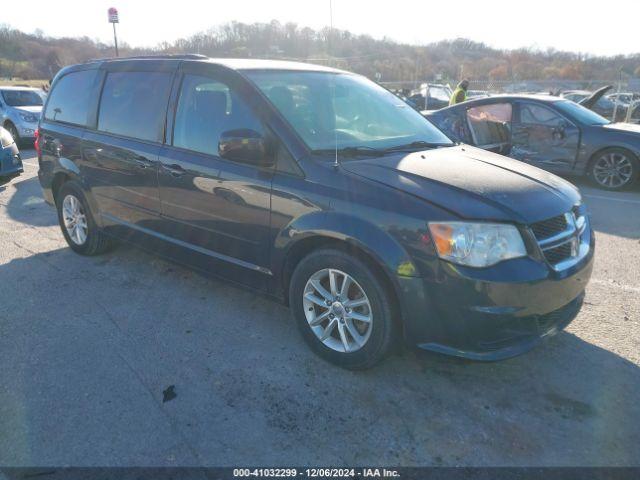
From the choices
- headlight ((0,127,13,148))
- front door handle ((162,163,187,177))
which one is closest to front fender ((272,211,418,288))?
front door handle ((162,163,187,177))

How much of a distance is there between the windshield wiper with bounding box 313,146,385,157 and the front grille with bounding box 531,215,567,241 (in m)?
1.08

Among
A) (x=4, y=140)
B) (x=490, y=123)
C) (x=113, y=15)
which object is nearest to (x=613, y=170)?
(x=490, y=123)

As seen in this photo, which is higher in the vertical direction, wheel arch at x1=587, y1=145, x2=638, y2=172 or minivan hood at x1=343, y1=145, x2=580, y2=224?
minivan hood at x1=343, y1=145, x2=580, y2=224

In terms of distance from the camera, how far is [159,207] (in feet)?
12.8

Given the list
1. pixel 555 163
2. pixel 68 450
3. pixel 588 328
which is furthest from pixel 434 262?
pixel 555 163

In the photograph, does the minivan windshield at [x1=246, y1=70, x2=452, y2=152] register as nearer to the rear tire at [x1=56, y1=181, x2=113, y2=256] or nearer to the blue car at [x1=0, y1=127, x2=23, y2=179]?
the rear tire at [x1=56, y1=181, x2=113, y2=256]

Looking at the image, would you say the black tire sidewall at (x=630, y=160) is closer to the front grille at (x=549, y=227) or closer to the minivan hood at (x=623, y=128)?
the minivan hood at (x=623, y=128)

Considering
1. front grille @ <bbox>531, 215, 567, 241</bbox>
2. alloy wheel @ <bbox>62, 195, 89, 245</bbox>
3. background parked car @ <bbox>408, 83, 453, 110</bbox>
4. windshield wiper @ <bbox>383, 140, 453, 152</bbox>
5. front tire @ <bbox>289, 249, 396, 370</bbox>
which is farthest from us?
background parked car @ <bbox>408, 83, 453, 110</bbox>

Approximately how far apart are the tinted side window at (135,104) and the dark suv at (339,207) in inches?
0.6

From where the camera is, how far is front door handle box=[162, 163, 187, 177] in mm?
3611

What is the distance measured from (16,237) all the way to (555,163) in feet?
26.7

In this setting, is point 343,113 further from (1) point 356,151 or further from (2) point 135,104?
(2) point 135,104

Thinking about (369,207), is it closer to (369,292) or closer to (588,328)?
(369,292)

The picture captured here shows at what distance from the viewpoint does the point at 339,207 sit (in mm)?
2811
